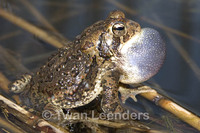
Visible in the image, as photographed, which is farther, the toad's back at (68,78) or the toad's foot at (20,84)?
the toad's foot at (20,84)

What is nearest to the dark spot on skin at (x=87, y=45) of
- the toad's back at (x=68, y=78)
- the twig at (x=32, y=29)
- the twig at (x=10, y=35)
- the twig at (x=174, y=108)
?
the toad's back at (x=68, y=78)

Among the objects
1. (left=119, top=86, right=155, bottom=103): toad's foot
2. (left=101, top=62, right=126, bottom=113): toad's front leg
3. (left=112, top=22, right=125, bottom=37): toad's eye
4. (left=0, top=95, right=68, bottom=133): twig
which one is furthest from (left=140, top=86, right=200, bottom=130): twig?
(left=0, top=95, right=68, bottom=133): twig

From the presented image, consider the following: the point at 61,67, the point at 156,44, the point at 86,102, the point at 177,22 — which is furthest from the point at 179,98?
the point at 177,22

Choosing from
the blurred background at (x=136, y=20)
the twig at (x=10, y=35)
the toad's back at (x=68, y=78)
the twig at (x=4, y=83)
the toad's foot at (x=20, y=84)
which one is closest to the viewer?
the toad's back at (x=68, y=78)

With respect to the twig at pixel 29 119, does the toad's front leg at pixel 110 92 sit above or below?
above

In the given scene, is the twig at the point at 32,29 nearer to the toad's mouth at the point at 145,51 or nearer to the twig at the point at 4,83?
the twig at the point at 4,83

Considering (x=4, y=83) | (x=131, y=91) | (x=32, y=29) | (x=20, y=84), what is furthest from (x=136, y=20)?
(x=4, y=83)

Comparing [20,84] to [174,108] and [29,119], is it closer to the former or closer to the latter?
[29,119]

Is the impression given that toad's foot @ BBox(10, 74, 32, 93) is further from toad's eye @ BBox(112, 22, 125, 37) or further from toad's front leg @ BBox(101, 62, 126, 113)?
toad's eye @ BBox(112, 22, 125, 37)
